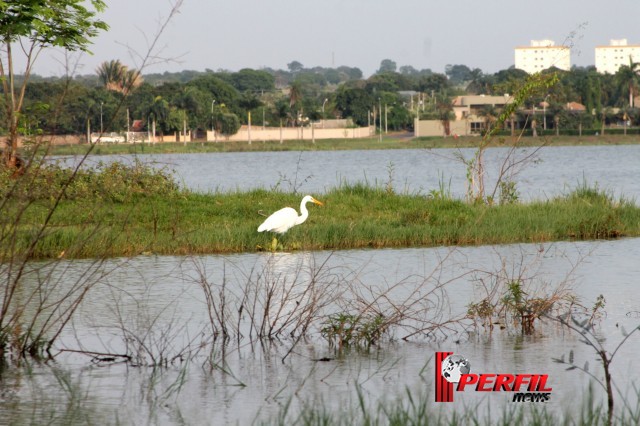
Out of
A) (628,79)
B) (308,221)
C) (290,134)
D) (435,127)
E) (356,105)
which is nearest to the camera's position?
(308,221)

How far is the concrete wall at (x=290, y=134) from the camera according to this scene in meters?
96.6

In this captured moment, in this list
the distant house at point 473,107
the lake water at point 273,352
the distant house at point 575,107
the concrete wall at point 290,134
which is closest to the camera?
the lake water at point 273,352

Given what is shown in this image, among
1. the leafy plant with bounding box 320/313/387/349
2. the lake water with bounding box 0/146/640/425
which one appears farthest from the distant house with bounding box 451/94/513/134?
the leafy plant with bounding box 320/313/387/349

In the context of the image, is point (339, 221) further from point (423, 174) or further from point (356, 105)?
point (356, 105)

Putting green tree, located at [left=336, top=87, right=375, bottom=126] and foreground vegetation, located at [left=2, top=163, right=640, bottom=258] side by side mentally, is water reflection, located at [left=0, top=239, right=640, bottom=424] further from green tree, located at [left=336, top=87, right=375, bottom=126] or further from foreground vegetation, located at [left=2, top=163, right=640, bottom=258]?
green tree, located at [left=336, top=87, right=375, bottom=126]

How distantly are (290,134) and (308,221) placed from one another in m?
84.6

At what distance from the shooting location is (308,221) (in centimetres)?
1702

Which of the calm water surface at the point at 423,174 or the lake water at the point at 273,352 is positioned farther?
the calm water surface at the point at 423,174

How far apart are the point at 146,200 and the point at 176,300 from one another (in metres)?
6.65

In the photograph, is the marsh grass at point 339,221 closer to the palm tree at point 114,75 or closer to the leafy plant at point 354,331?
the palm tree at point 114,75

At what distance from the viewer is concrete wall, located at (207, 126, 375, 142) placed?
96556mm

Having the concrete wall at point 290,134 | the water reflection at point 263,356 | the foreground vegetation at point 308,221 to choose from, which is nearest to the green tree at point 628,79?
the concrete wall at point 290,134

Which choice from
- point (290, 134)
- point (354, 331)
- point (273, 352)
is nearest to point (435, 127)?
point (290, 134)

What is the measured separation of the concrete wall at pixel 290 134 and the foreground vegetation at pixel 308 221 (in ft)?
249
